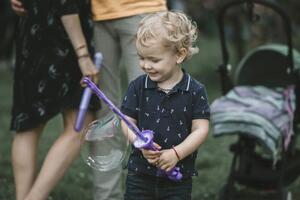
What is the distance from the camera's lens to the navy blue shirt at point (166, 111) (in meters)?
3.11

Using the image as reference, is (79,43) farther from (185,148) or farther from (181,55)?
(185,148)

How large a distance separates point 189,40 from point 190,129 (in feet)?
1.27

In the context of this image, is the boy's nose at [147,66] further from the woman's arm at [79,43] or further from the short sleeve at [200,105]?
the woman's arm at [79,43]

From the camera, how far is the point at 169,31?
119 inches

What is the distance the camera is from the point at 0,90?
10844 mm

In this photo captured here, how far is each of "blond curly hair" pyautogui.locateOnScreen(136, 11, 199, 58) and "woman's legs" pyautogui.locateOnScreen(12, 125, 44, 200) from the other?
1.22 meters

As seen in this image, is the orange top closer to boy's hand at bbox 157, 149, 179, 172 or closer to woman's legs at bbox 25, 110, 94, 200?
woman's legs at bbox 25, 110, 94, 200

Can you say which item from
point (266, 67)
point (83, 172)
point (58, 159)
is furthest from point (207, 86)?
point (58, 159)

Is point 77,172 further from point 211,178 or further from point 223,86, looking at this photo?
point 223,86

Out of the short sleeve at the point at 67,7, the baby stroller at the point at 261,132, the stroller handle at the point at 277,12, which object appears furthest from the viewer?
the baby stroller at the point at 261,132

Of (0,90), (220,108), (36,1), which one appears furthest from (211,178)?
(0,90)

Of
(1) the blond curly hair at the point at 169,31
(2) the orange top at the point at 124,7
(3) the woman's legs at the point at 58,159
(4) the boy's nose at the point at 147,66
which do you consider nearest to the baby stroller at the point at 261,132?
(2) the orange top at the point at 124,7

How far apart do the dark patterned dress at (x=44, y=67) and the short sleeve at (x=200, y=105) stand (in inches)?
39.0

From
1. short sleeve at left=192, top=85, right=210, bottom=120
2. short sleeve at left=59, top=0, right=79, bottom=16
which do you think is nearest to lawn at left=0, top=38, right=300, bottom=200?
short sleeve at left=59, top=0, right=79, bottom=16
